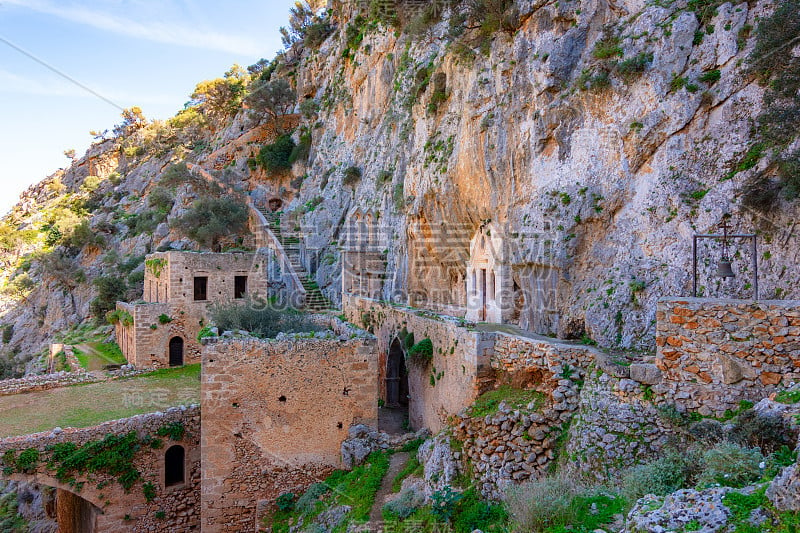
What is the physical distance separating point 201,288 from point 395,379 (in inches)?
415

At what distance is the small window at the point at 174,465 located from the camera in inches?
530

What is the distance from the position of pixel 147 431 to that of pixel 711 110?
1628 cm

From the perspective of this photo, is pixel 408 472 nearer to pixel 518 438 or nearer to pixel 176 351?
pixel 518 438

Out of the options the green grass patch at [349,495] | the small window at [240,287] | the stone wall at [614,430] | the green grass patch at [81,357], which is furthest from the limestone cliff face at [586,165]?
the green grass patch at [81,357]

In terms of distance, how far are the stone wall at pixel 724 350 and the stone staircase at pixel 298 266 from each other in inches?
821

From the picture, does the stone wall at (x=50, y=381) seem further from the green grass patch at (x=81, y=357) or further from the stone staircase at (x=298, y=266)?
the stone staircase at (x=298, y=266)

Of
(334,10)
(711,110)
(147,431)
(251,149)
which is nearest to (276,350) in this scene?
(147,431)

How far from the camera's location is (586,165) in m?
13.6

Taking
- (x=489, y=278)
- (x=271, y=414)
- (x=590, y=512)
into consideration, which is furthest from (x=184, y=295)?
(x=590, y=512)

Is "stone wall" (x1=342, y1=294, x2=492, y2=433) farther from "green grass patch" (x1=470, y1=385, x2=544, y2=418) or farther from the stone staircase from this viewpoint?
the stone staircase

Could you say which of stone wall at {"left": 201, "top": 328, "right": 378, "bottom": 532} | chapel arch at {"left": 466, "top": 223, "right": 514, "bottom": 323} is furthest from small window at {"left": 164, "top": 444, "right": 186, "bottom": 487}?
chapel arch at {"left": 466, "top": 223, "right": 514, "bottom": 323}

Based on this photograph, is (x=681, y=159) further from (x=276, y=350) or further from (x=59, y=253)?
(x=59, y=253)

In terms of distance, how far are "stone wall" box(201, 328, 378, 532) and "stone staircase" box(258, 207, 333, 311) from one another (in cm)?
1460

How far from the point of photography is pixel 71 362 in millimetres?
22438
